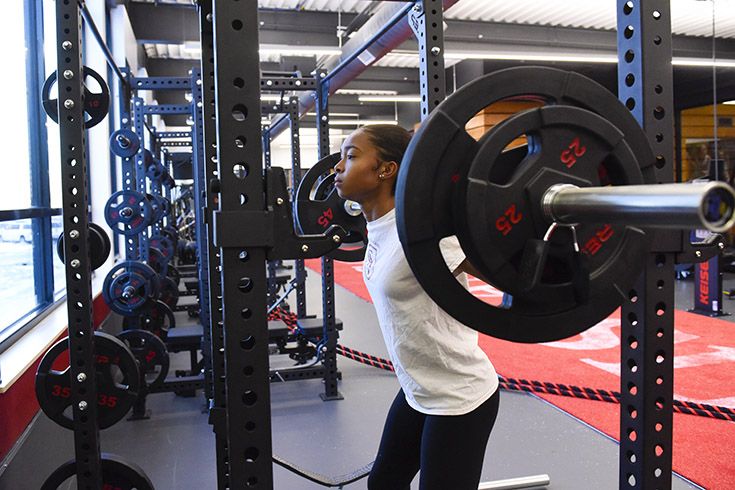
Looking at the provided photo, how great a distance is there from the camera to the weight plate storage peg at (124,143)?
4.29 metres

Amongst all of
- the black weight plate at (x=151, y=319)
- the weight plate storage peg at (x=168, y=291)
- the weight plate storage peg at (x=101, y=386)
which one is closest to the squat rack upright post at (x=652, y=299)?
the weight plate storage peg at (x=101, y=386)

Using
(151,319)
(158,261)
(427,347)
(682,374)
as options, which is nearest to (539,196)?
(427,347)

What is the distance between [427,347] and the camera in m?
1.46

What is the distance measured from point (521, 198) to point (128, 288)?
11.9 ft

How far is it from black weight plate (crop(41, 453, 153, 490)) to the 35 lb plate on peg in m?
1.71

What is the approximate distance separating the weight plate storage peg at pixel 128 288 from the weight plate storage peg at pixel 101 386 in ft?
5.95

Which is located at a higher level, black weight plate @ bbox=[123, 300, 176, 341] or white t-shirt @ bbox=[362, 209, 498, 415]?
white t-shirt @ bbox=[362, 209, 498, 415]

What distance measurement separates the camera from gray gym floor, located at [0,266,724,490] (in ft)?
8.89

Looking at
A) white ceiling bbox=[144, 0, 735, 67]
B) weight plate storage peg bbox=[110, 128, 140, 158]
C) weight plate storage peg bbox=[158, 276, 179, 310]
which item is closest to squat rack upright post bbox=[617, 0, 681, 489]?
weight plate storage peg bbox=[110, 128, 140, 158]

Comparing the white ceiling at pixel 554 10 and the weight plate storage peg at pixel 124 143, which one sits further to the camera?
the white ceiling at pixel 554 10

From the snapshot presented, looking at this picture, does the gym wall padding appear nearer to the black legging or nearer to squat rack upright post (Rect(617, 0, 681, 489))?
the black legging

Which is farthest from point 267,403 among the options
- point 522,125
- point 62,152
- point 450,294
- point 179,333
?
point 179,333

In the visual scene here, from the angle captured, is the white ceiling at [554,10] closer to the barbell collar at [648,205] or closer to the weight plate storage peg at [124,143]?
the weight plate storage peg at [124,143]

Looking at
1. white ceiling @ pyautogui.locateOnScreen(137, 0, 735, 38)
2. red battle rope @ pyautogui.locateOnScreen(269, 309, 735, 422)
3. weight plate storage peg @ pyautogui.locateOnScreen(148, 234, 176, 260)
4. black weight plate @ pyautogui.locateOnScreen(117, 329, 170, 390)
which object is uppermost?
white ceiling @ pyautogui.locateOnScreen(137, 0, 735, 38)
